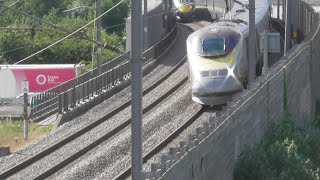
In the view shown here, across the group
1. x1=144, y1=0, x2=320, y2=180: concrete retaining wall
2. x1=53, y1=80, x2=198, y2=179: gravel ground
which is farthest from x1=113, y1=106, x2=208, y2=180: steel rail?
x1=144, y1=0, x2=320, y2=180: concrete retaining wall

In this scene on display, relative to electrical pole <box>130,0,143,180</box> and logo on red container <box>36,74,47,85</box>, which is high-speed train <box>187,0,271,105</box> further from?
logo on red container <box>36,74,47,85</box>

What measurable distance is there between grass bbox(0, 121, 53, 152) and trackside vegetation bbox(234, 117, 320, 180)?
7967mm

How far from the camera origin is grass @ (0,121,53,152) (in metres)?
33.1

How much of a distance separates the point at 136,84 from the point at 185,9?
46.3 metres

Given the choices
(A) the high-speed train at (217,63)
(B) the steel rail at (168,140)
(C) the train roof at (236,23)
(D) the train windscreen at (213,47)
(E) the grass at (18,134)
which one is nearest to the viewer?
(B) the steel rail at (168,140)

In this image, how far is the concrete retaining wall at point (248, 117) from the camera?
19.8 meters

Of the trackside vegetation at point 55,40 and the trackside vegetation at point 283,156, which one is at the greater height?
the trackside vegetation at point 283,156

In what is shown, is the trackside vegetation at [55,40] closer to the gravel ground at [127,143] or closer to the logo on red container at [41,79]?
the logo on red container at [41,79]

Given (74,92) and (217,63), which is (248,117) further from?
(74,92)

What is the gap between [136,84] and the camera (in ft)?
51.5

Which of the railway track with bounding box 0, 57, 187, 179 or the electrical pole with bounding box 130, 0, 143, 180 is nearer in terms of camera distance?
the electrical pole with bounding box 130, 0, 143, 180

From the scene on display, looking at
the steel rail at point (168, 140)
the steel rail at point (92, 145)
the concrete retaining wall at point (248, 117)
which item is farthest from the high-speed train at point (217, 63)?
the steel rail at point (92, 145)

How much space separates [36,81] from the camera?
53938mm

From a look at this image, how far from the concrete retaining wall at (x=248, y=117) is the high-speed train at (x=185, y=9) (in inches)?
536
